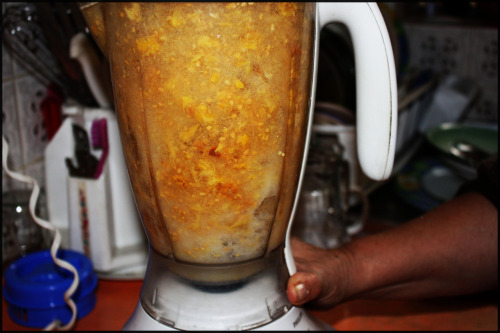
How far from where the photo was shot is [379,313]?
610mm

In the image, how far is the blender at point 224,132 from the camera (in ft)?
1.16

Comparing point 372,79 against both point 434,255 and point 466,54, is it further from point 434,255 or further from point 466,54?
point 466,54

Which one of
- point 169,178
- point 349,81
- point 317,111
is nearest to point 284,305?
point 169,178

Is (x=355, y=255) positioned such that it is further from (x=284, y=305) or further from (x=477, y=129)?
(x=477, y=129)

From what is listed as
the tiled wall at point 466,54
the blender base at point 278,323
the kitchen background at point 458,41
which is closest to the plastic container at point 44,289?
the blender base at point 278,323

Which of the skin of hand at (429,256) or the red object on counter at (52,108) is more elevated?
the red object on counter at (52,108)

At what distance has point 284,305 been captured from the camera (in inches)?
17.4

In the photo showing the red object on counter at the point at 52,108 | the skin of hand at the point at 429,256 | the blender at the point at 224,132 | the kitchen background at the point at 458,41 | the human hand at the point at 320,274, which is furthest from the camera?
the kitchen background at the point at 458,41

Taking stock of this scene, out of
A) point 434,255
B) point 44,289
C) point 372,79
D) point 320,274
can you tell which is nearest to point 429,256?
point 434,255

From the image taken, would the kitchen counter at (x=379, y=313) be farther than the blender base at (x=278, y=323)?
Yes

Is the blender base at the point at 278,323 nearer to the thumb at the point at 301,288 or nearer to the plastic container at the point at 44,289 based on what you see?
the thumb at the point at 301,288

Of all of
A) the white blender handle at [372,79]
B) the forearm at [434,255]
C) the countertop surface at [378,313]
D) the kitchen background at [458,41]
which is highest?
the white blender handle at [372,79]

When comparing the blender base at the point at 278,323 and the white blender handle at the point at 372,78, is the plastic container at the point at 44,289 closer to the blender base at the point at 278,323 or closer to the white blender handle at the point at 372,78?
the blender base at the point at 278,323

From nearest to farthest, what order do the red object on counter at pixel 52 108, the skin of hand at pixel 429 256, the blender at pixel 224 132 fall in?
the blender at pixel 224 132
the skin of hand at pixel 429 256
the red object on counter at pixel 52 108
